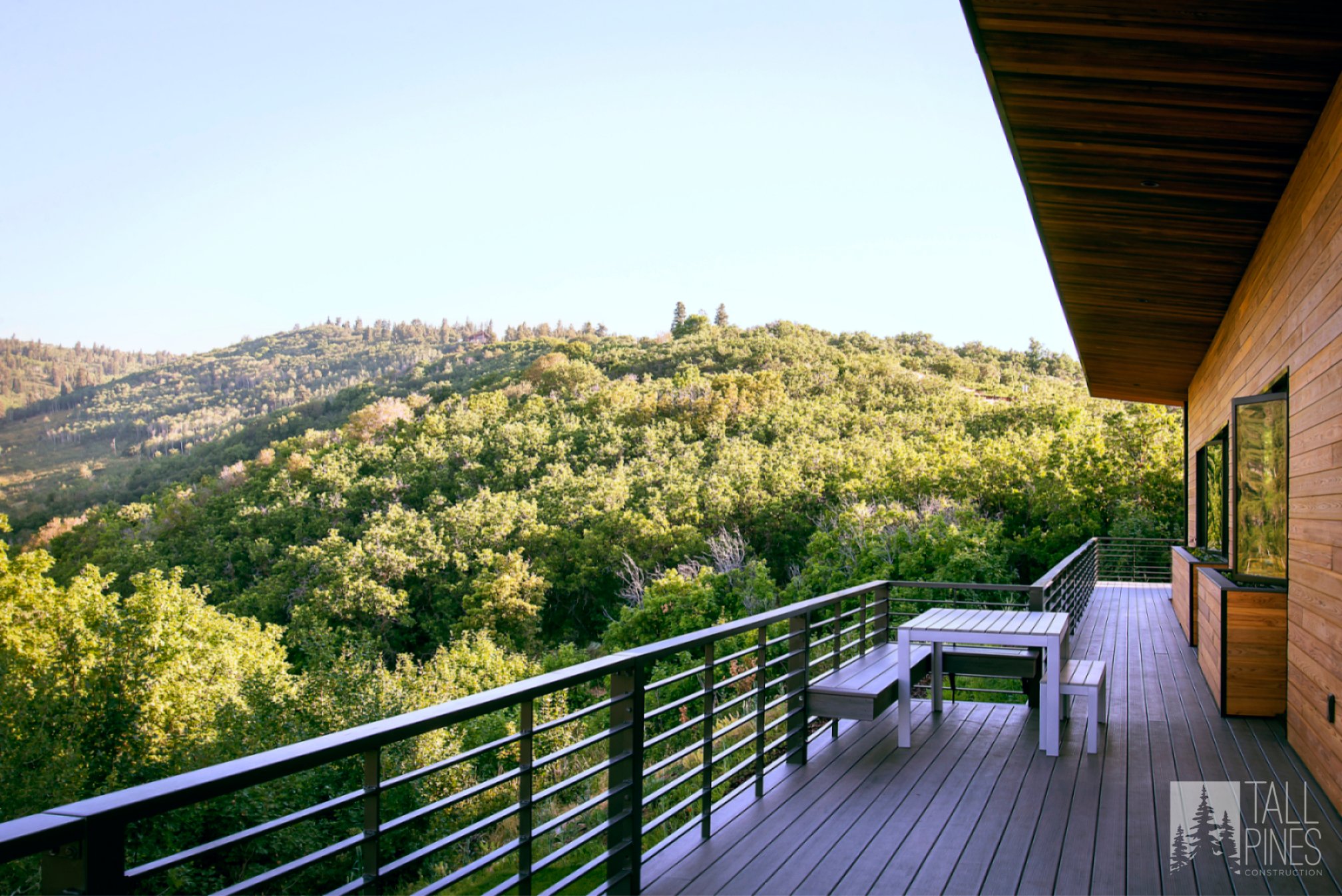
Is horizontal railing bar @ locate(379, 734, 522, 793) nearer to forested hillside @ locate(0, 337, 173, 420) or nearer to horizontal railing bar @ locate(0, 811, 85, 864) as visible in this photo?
horizontal railing bar @ locate(0, 811, 85, 864)

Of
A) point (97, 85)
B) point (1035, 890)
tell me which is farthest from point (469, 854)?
point (97, 85)

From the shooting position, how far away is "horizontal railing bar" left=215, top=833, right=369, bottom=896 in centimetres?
134

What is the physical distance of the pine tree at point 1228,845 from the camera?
3.21 metres

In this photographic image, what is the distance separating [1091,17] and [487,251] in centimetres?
6924

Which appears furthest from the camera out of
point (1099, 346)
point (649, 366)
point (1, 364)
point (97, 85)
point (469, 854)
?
point (1, 364)

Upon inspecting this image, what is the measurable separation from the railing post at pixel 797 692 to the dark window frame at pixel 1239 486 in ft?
8.51

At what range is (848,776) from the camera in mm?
4270

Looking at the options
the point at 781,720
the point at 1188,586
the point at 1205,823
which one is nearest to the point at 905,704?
the point at 781,720

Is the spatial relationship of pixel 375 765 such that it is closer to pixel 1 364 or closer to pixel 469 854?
pixel 469 854

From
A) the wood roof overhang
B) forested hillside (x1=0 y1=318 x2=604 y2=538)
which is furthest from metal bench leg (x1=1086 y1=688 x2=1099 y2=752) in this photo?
forested hillside (x1=0 y1=318 x2=604 y2=538)

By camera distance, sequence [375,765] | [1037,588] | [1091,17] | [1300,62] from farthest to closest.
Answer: [1037,588]
[1300,62]
[1091,17]
[375,765]

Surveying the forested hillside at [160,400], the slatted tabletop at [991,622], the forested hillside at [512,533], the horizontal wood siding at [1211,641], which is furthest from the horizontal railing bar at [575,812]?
the forested hillside at [160,400]

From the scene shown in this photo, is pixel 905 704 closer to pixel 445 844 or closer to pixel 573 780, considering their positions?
pixel 573 780

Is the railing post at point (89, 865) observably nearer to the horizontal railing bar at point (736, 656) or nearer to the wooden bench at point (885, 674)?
the horizontal railing bar at point (736, 656)
